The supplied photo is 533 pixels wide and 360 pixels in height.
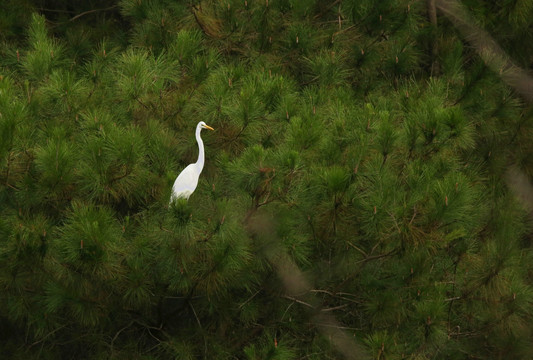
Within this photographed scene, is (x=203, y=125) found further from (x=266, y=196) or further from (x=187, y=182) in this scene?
(x=266, y=196)

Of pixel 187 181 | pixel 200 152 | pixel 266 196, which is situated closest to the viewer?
pixel 266 196

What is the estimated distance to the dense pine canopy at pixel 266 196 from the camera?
3.11 metres

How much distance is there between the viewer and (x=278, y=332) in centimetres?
385

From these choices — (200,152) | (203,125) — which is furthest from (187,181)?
(203,125)

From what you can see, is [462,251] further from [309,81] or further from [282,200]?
[309,81]

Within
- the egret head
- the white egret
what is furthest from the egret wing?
the egret head

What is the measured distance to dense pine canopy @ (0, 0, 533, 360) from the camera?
10.2 feet

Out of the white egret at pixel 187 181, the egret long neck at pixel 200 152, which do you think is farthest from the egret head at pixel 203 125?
the white egret at pixel 187 181

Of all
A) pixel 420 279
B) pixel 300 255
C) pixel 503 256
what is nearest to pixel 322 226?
pixel 300 255

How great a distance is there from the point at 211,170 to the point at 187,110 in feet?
0.90

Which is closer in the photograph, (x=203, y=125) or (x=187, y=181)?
(x=187, y=181)

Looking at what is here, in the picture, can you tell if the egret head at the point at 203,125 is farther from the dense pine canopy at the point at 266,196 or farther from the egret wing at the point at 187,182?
the egret wing at the point at 187,182

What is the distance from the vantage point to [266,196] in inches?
116

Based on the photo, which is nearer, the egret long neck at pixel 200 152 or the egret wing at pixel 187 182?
the egret wing at pixel 187 182
